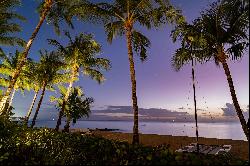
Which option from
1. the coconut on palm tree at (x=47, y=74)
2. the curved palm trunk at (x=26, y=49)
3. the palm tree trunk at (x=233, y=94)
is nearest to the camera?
the palm tree trunk at (x=233, y=94)

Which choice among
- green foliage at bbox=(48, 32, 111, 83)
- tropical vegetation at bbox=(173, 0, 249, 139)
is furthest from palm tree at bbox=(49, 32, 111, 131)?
tropical vegetation at bbox=(173, 0, 249, 139)

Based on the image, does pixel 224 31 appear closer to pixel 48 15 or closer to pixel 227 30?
pixel 227 30

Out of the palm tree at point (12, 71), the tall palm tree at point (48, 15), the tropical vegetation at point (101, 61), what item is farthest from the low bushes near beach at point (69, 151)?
the palm tree at point (12, 71)

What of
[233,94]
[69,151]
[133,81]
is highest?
[133,81]

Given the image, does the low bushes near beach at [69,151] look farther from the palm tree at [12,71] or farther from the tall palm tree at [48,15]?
the palm tree at [12,71]

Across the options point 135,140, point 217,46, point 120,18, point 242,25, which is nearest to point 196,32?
point 217,46

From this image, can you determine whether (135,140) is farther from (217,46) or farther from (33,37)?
(33,37)

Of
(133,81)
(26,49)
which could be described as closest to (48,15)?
(26,49)

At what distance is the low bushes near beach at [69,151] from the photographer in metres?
6.82

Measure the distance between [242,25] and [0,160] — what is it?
12169mm

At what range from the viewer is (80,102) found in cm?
4675

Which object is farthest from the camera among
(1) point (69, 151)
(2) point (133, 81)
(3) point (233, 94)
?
(2) point (133, 81)

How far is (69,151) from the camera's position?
30.4 feet

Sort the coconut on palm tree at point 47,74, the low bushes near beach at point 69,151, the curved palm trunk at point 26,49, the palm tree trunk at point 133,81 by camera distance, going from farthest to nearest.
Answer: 1. the coconut on palm tree at point 47,74
2. the curved palm trunk at point 26,49
3. the palm tree trunk at point 133,81
4. the low bushes near beach at point 69,151
